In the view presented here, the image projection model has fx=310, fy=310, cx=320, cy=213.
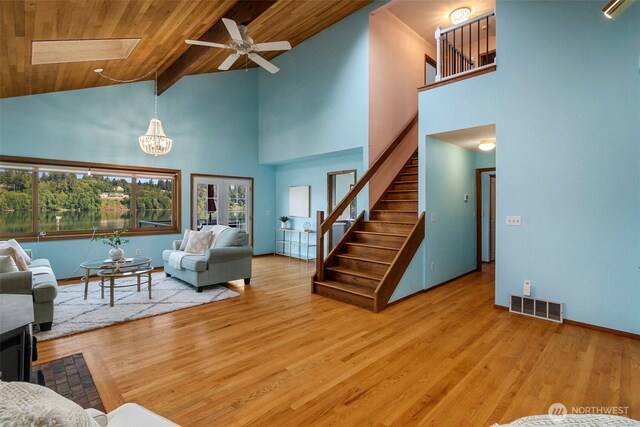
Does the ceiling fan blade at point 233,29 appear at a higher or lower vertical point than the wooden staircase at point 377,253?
higher

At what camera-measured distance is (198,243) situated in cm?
529

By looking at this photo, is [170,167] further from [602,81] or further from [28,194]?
[602,81]

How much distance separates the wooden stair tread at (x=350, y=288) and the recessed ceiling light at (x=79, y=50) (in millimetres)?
4235

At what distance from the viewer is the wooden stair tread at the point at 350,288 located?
409cm

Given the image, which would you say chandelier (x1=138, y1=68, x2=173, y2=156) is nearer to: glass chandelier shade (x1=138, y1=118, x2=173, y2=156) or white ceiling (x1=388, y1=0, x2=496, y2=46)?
glass chandelier shade (x1=138, y1=118, x2=173, y2=156)

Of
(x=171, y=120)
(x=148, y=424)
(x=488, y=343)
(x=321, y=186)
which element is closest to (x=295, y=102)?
(x=321, y=186)

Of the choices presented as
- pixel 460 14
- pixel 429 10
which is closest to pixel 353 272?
pixel 429 10

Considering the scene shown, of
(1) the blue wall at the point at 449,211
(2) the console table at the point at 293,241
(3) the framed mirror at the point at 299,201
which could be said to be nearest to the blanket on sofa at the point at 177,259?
(2) the console table at the point at 293,241

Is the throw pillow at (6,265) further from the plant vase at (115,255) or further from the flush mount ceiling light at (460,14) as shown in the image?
the flush mount ceiling light at (460,14)

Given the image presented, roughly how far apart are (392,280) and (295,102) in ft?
15.5

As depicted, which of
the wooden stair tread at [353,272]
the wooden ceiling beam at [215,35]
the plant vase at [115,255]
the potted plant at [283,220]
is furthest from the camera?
the potted plant at [283,220]

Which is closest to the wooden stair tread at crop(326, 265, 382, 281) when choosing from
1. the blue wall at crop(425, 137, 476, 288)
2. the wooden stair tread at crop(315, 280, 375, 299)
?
the wooden stair tread at crop(315, 280, 375, 299)

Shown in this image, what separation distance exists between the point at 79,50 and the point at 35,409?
5.03 m

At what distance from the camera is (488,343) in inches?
119
